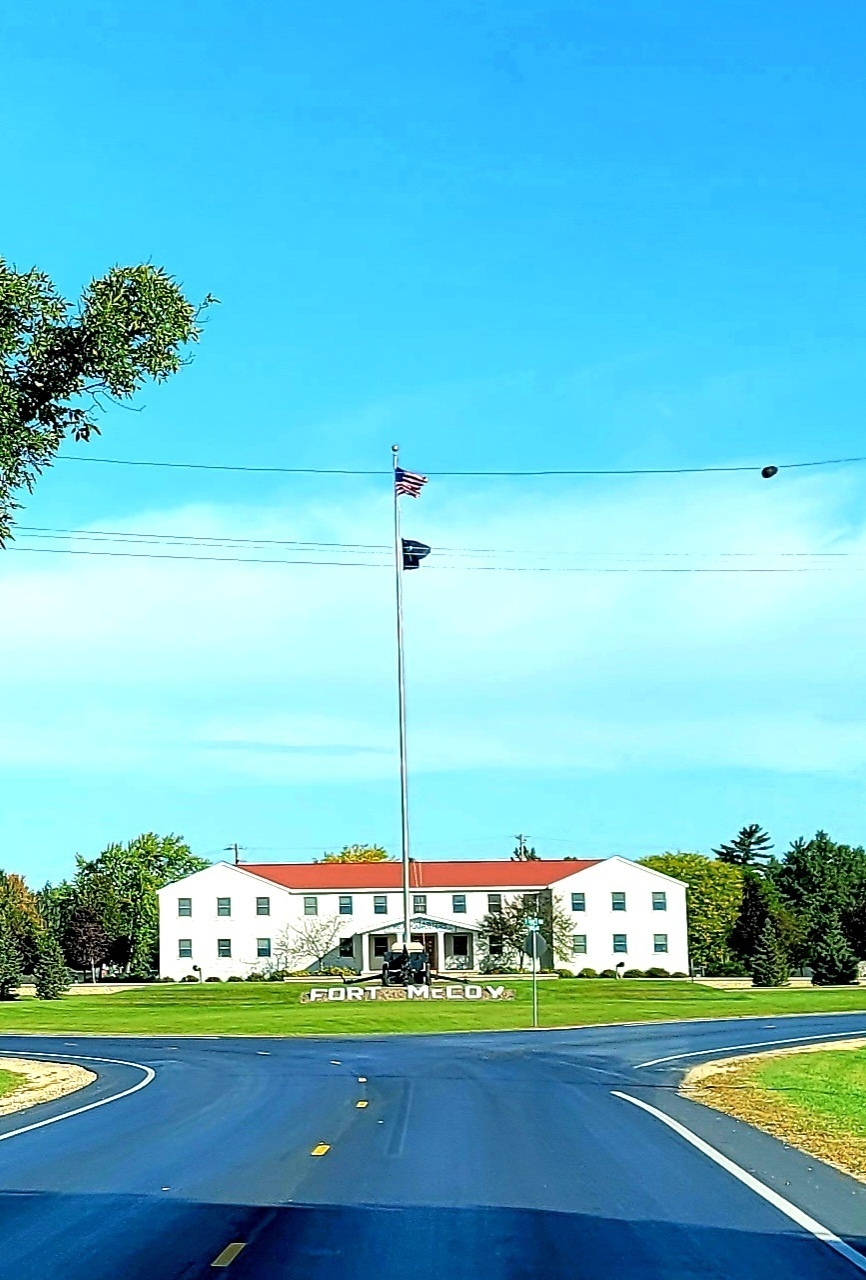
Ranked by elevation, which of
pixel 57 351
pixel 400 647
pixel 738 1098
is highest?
pixel 400 647

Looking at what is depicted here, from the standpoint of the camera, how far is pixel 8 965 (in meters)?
79.1

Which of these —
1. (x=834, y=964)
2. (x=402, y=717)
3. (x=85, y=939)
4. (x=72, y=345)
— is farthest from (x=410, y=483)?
(x=85, y=939)

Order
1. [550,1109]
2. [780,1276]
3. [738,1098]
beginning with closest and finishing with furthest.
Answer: [780,1276] < [550,1109] < [738,1098]

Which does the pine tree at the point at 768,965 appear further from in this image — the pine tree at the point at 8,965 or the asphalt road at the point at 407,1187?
the asphalt road at the point at 407,1187

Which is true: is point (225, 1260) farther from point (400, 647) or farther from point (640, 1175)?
point (400, 647)

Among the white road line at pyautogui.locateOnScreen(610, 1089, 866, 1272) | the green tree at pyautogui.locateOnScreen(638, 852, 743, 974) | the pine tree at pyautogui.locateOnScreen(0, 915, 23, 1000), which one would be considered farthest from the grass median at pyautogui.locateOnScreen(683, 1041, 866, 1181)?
the green tree at pyautogui.locateOnScreen(638, 852, 743, 974)

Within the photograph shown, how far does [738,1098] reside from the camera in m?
23.5

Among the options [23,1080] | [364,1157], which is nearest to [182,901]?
[23,1080]

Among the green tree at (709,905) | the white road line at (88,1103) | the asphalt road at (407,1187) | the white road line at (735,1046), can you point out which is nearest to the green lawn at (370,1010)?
the white road line at (735,1046)

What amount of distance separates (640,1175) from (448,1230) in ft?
11.8

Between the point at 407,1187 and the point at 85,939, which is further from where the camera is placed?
the point at 85,939

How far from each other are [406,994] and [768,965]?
1076 inches

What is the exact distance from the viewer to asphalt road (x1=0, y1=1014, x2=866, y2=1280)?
10.1 meters

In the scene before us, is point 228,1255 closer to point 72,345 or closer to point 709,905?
point 72,345
